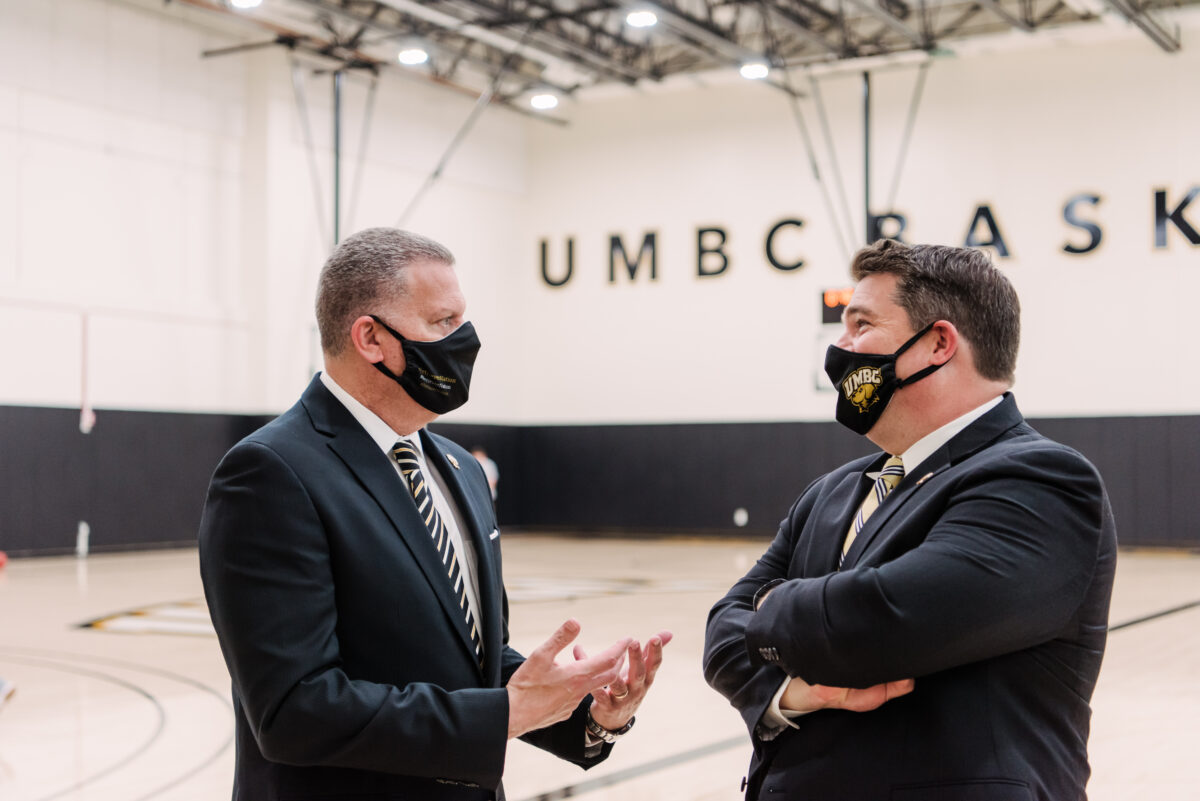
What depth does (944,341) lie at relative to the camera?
2475 mm

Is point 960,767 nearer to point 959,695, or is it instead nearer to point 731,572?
point 959,695

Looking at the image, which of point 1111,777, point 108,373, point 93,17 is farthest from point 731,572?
point 93,17

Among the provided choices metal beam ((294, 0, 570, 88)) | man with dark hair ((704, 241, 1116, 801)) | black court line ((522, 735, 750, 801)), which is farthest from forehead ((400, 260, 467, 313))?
metal beam ((294, 0, 570, 88))

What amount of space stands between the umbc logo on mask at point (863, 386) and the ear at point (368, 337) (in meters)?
0.94

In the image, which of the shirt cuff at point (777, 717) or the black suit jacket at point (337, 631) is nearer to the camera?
the black suit jacket at point (337, 631)

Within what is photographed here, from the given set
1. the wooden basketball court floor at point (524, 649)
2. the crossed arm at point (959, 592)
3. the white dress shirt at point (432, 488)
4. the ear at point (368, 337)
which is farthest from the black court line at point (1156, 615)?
the ear at point (368, 337)

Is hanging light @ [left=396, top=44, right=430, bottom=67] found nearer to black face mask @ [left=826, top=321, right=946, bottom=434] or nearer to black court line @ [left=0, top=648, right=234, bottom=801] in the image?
black court line @ [left=0, top=648, right=234, bottom=801]

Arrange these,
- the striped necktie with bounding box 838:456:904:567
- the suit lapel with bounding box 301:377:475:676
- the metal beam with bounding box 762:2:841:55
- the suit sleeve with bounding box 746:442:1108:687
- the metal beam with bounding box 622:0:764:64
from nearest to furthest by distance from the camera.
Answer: the suit sleeve with bounding box 746:442:1108:687 → the suit lapel with bounding box 301:377:475:676 → the striped necktie with bounding box 838:456:904:567 → the metal beam with bounding box 622:0:764:64 → the metal beam with bounding box 762:2:841:55

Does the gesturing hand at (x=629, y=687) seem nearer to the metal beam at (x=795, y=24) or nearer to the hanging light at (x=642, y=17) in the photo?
the hanging light at (x=642, y=17)

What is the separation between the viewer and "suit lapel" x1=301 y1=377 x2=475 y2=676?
7.77 feet

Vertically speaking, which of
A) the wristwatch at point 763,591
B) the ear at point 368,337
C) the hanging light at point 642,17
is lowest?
the wristwatch at point 763,591

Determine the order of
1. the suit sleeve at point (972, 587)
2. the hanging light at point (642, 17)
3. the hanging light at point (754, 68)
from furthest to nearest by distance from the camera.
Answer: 1. the hanging light at point (754, 68)
2. the hanging light at point (642, 17)
3. the suit sleeve at point (972, 587)

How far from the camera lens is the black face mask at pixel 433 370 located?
251 centimetres

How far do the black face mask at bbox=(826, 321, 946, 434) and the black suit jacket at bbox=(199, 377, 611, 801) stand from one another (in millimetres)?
865
